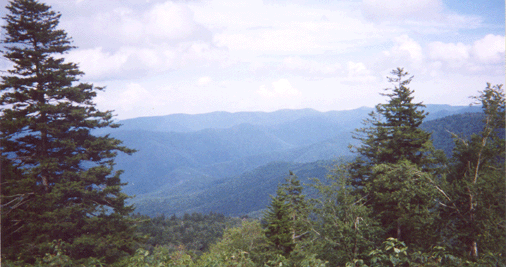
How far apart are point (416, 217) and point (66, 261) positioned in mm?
16196

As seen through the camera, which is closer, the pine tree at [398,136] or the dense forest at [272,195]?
the dense forest at [272,195]

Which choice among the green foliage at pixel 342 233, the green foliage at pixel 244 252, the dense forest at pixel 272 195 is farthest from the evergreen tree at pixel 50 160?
the green foliage at pixel 342 233

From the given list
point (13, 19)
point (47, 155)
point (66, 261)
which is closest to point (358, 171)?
point (66, 261)

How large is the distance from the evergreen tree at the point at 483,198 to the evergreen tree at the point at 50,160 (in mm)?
20453

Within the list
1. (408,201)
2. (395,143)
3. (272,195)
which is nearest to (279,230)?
(272,195)

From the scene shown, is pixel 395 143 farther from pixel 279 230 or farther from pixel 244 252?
pixel 244 252

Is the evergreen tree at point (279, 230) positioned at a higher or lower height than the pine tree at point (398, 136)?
lower

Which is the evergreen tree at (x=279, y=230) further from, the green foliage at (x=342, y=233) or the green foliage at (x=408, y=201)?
the green foliage at (x=408, y=201)

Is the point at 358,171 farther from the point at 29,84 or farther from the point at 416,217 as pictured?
the point at 29,84

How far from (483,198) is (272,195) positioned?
31.5 ft

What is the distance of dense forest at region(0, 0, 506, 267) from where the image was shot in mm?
12336

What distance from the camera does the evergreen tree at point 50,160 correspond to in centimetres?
1659

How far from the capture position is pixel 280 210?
14.8 meters

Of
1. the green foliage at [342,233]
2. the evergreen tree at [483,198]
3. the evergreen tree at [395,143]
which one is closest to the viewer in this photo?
the green foliage at [342,233]
